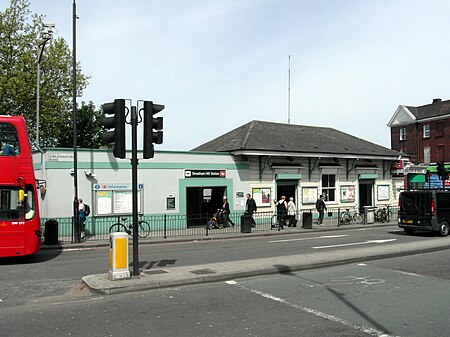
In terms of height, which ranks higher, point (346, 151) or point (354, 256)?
point (346, 151)

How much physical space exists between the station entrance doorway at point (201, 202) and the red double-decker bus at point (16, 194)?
11.0m

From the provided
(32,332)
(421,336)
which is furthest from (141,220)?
(421,336)

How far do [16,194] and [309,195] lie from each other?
18753 millimetres

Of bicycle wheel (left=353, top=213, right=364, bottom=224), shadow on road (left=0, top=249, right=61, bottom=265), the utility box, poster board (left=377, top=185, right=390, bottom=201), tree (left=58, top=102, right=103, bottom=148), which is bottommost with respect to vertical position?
shadow on road (left=0, top=249, right=61, bottom=265)

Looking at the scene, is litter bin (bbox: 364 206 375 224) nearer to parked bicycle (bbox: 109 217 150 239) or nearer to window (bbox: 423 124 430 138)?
A: parked bicycle (bbox: 109 217 150 239)

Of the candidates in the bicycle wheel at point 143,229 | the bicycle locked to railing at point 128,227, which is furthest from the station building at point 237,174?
the bicycle wheel at point 143,229

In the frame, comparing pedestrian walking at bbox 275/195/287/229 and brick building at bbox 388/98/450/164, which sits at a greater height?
brick building at bbox 388/98/450/164

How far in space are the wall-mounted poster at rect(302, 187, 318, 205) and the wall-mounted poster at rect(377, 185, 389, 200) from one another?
617cm

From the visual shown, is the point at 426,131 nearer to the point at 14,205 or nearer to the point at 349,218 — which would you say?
the point at 349,218

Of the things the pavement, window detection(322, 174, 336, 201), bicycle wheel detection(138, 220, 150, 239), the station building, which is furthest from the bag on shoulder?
window detection(322, 174, 336, 201)

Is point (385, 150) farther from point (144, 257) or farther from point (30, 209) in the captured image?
point (30, 209)

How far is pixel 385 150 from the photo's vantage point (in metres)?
32.3

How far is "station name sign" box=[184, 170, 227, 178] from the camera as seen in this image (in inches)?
913

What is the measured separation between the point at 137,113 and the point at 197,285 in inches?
156
